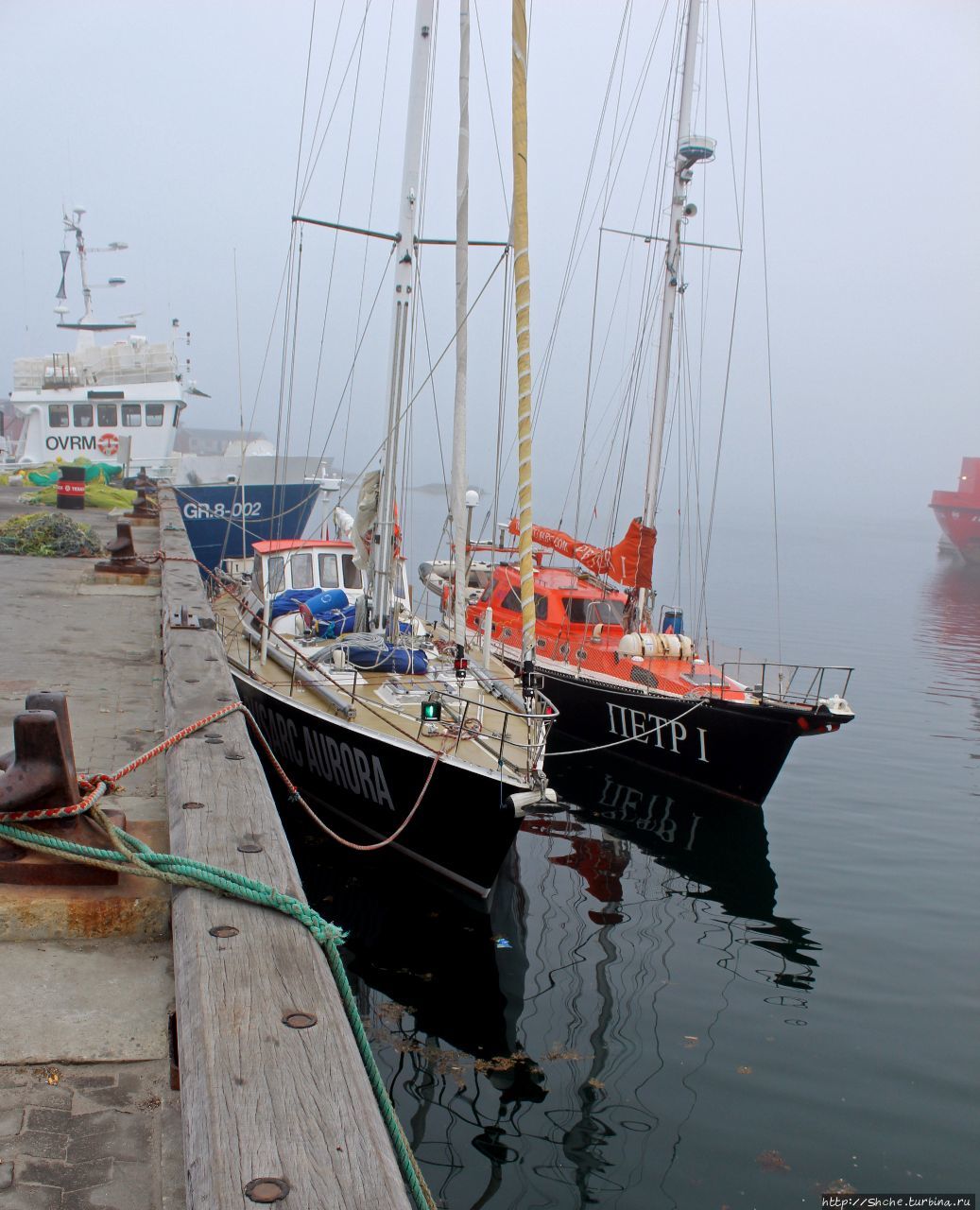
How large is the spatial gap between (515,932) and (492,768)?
1779 millimetres

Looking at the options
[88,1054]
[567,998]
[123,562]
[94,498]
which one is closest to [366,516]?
[123,562]

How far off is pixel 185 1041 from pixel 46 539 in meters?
12.4

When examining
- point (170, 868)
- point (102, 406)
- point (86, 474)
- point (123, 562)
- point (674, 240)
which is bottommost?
point (123, 562)

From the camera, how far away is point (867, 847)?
12.8 meters

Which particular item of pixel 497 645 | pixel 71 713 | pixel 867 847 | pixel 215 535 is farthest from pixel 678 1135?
pixel 215 535

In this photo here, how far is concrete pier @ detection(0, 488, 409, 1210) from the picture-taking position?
5.80 ft

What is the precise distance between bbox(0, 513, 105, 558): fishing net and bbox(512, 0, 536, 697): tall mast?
6.69 metres

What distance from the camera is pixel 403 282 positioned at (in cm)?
1238

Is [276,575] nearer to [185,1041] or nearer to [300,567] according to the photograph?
[300,567]

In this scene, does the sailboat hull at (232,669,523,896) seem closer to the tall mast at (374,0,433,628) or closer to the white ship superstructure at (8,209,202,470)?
the tall mast at (374,0,433,628)

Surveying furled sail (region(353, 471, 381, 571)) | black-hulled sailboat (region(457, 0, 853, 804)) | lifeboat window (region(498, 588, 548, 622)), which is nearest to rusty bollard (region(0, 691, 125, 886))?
black-hulled sailboat (region(457, 0, 853, 804))

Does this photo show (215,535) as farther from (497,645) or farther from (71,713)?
(71,713)

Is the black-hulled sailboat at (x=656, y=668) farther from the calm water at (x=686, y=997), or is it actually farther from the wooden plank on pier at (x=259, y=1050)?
the wooden plank on pier at (x=259, y=1050)

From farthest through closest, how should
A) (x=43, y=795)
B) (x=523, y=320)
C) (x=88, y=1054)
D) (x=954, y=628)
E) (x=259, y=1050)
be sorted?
(x=954, y=628)
(x=523, y=320)
(x=43, y=795)
(x=88, y=1054)
(x=259, y=1050)
